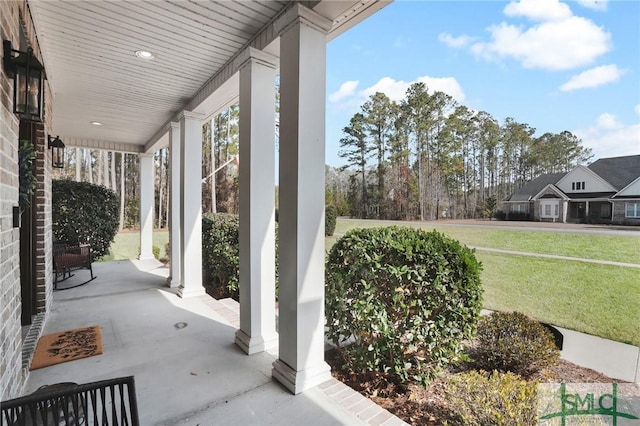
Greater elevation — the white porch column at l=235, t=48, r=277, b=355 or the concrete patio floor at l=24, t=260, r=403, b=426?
the white porch column at l=235, t=48, r=277, b=355

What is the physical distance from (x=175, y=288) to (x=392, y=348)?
414 centimetres

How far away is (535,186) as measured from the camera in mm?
4031

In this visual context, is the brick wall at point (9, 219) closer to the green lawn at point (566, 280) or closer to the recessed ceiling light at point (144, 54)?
the recessed ceiling light at point (144, 54)

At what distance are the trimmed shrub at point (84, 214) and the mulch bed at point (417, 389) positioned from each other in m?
7.22

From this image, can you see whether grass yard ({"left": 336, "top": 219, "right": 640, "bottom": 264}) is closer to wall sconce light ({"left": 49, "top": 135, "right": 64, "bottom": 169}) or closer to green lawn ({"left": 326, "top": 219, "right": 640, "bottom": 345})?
green lawn ({"left": 326, "top": 219, "right": 640, "bottom": 345})

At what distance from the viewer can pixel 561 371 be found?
307cm

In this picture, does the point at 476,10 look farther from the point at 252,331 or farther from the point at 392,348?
the point at 252,331

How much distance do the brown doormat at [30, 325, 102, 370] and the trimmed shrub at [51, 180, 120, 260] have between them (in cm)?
477

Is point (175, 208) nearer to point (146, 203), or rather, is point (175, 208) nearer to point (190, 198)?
point (190, 198)

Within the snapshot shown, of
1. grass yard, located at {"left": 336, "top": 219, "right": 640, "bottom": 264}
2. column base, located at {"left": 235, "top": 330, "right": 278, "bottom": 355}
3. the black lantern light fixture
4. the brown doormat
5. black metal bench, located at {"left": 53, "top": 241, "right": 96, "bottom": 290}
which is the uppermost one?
the black lantern light fixture

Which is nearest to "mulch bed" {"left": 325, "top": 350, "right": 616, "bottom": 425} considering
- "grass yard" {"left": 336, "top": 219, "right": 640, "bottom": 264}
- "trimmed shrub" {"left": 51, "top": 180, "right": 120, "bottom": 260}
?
"grass yard" {"left": 336, "top": 219, "right": 640, "bottom": 264}

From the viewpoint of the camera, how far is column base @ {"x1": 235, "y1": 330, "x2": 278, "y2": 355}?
3.00m

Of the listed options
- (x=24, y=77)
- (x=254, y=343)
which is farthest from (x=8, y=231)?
(x=254, y=343)

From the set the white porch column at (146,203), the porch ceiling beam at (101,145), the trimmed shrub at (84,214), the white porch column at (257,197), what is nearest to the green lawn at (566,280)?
the white porch column at (257,197)
